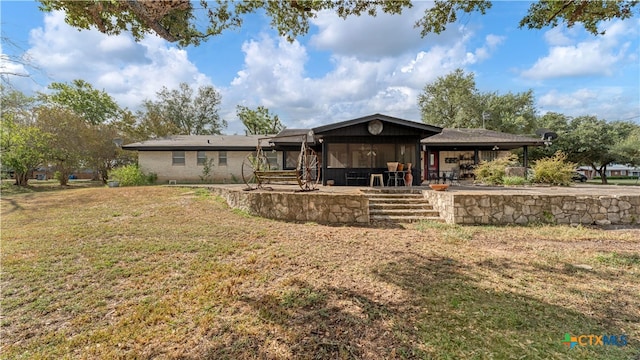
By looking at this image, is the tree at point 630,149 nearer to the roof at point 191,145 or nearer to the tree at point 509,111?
the tree at point 509,111

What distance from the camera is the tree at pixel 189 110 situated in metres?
32.3

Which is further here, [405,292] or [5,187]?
[5,187]

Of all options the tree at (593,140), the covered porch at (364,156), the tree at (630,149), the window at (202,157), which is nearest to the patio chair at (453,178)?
the covered porch at (364,156)

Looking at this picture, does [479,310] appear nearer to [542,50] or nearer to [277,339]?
[277,339]

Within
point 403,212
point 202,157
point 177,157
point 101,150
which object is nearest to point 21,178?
point 101,150

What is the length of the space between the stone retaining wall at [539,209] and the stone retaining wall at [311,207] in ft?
7.86

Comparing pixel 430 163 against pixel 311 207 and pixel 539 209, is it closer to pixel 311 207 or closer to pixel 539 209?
pixel 539 209

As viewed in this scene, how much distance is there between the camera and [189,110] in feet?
110

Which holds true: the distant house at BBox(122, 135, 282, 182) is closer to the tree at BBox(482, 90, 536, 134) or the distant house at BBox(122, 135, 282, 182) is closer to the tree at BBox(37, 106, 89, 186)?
the tree at BBox(37, 106, 89, 186)

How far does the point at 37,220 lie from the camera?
6.94m

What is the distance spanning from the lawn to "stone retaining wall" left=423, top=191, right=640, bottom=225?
889mm

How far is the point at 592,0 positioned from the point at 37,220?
12980 millimetres

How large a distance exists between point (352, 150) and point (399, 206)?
15.3ft

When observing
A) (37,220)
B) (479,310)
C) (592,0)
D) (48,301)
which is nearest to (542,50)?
(592,0)
